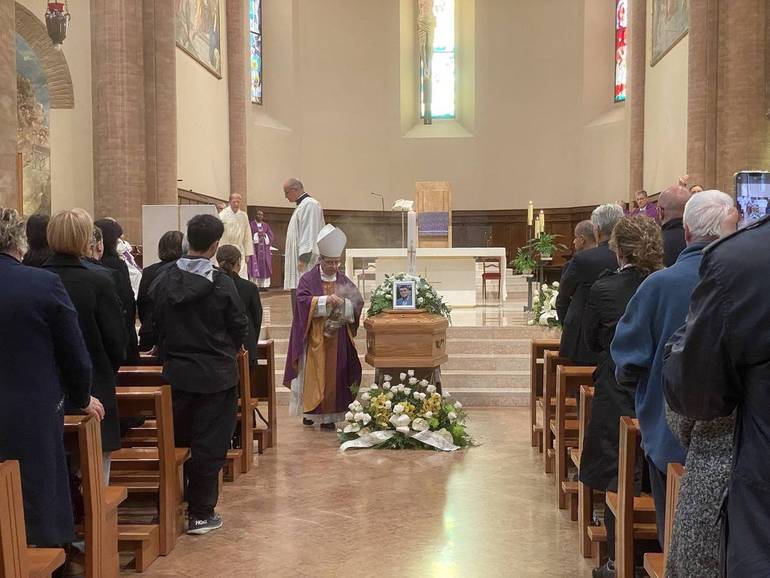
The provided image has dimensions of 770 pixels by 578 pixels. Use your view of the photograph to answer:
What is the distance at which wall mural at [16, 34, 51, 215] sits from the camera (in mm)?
10625

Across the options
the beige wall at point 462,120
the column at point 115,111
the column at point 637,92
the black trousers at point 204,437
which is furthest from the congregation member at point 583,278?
the beige wall at point 462,120

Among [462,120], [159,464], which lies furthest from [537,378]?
[462,120]

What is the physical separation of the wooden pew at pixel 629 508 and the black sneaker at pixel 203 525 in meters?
2.34

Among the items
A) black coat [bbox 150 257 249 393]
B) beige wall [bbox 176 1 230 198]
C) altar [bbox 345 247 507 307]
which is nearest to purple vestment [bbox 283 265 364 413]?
black coat [bbox 150 257 249 393]

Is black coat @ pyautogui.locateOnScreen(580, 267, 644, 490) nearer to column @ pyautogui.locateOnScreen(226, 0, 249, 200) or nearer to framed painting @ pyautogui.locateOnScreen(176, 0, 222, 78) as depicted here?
framed painting @ pyautogui.locateOnScreen(176, 0, 222, 78)

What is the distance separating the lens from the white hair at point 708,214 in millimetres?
2883

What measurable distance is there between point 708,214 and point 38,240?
3229 millimetres

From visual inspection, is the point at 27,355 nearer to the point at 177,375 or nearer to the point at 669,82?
the point at 177,375

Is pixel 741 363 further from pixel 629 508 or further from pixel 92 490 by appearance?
pixel 92 490

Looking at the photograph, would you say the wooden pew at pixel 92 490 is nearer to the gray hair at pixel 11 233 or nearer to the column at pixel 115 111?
the gray hair at pixel 11 233

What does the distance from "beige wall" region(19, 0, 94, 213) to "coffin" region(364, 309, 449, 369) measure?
5.73 meters

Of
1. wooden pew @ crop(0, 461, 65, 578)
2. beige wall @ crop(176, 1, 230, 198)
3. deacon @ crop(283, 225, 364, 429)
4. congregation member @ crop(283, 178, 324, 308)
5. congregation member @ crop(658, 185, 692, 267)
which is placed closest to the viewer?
wooden pew @ crop(0, 461, 65, 578)

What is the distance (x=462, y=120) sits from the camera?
22156 mm

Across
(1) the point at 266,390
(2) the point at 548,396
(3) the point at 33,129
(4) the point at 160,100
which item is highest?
(4) the point at 160,100
